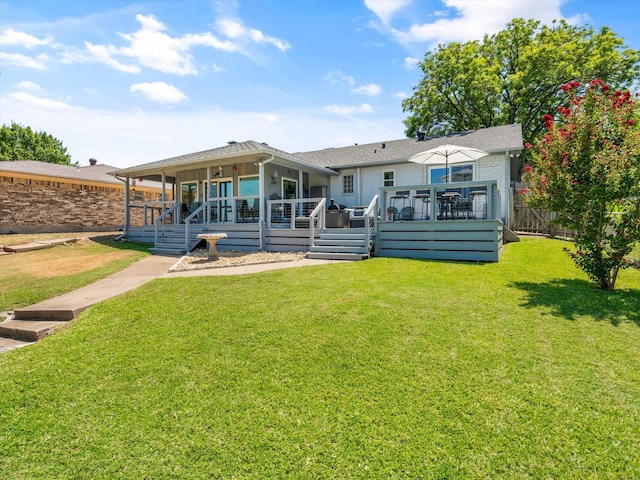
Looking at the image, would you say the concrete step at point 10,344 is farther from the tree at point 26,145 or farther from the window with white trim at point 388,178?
the tree at point 26,145

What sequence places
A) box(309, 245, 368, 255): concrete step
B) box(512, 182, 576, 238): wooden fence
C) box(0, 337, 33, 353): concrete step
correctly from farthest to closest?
box(512, 182, 576, 238): wooden fence < box(309, 245, 368, 255): concrete step < box(0, 337, 33, 353): concrete step

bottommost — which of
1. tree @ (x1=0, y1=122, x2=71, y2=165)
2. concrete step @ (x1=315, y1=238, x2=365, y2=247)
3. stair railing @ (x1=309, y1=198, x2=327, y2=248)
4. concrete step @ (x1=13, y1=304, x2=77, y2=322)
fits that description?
concrete step @ (x1=13, y1=304, x2=77, y2=322)

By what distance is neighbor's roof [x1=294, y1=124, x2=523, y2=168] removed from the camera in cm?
1286

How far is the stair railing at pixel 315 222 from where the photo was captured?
10.2 m

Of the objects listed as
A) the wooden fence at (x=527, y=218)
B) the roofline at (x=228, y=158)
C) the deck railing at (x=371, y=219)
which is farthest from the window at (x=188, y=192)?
the wooden fence at (x=527, y=218)

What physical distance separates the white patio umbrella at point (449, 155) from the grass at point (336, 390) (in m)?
5.89

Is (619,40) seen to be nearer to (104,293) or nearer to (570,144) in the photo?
(570,144)

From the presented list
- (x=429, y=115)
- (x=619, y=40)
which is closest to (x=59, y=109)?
(x=429, y=115)

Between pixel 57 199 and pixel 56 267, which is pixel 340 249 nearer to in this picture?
pixel 56 267

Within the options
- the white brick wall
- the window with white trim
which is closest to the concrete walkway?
the white brick wall

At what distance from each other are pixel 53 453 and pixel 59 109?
17687 millimetres

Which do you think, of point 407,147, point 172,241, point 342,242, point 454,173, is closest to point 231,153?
point 172,241

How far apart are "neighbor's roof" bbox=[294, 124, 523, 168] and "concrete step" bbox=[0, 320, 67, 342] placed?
39.0ft

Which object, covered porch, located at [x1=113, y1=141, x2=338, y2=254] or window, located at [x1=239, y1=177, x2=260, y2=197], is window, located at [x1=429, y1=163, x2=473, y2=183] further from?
window, located at [x1=239, y1=177, x2=260, y2=197]
